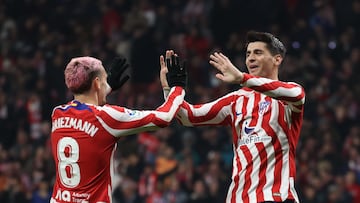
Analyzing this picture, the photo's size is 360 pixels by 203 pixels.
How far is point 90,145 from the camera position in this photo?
288 inches

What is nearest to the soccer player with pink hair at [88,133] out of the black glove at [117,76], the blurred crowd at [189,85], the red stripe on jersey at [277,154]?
the black glove at [117,76]

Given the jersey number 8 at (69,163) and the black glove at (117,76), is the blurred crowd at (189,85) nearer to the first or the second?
the black glove at (117,76)

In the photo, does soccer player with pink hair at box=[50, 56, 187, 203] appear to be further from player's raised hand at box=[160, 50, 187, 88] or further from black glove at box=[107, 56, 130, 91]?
player's raised hand at box=[160, 50, 187, 88]

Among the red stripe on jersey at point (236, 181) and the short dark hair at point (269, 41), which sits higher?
the short dark hair at point (269, 41)

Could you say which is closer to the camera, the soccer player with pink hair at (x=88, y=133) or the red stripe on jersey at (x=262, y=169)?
the soccer player with pink hair at (x=88, y=133)

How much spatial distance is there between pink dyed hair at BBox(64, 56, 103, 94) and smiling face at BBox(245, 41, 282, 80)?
131 centimetres

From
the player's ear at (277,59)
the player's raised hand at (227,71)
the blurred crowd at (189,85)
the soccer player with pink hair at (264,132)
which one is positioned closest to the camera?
the player's raised hand at (227,71)

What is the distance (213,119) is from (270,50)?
0.76 meters

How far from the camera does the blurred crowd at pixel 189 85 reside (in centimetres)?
1509

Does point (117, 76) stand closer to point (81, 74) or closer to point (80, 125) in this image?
point (81, 74)

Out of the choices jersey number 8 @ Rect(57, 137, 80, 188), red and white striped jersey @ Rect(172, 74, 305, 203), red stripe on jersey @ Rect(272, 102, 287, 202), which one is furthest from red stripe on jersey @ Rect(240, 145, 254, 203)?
jersey number 8 @ Rect(57, 137, 80, 188)

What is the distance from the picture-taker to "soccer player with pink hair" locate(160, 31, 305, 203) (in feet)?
25.2

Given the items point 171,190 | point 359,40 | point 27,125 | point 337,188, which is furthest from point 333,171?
point 27,125

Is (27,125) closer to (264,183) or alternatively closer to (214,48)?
(214,48)
